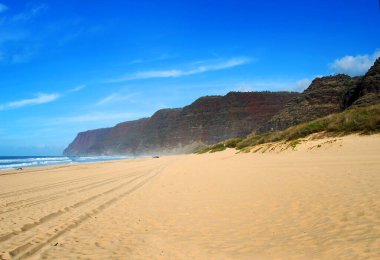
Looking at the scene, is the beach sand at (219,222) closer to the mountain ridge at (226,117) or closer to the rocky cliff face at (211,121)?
the mountain ridge at (226,117)

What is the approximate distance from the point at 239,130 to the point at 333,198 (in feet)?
342

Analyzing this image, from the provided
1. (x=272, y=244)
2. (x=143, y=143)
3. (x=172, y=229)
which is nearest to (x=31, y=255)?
(x=172, y=229)

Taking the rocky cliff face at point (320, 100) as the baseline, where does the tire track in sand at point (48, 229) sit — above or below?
below

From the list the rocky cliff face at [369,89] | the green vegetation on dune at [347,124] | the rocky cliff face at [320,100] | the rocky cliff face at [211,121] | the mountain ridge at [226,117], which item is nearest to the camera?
the green vegetation on dune at [347,124]

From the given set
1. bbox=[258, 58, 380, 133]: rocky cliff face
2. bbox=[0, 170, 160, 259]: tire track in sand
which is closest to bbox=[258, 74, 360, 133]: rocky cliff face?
bbox=[258, 58, 380, 133]: rocky cliff face

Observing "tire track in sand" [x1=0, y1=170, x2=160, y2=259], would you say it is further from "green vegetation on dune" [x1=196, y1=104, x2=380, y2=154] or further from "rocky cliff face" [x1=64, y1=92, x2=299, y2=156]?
"rocky cliff face" [x1=64, y1=92, x2=299, y2=156]

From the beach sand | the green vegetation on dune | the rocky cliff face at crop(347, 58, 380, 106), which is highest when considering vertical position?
the rocky cliff face at crop(347, 58, 380, 106)

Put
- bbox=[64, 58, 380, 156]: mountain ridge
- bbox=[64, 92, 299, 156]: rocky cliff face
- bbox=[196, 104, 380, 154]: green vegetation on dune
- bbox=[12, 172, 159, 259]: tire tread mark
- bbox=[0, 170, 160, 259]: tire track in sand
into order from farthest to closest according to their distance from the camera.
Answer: bbox=[64, 92, 299, 156]: rocky cliff face < bbox=[64, 58, 380, 156]: mountain ridge < bbox=[196, 104, 380, 154]: green vegetation on dune < bbox=[0, 170, 160, 259]: tire track in sand < bbox=[12, 172, 159, 259]: tire tread mark

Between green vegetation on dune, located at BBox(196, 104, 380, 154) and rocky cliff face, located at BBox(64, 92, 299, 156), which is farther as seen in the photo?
rocky cliff face, located at BBox(64, 92, 299, 156)

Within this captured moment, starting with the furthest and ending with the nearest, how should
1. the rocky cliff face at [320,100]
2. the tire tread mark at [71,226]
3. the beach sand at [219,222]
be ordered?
the rocky cliff face at [320,100], the tire tread mark at [71,226], the beach sand at [219,222]

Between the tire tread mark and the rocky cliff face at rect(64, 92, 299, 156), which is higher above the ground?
the rocky cliff face at rect(64, 92, 299, 156)

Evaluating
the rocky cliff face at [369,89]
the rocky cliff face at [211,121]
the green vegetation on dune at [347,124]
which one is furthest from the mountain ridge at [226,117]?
the green vegetation on dune at [347,124]

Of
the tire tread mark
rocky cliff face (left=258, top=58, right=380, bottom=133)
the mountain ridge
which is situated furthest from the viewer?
the mountain ridge

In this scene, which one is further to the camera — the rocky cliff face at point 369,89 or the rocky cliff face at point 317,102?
the rocky cliff face at point 317,102
